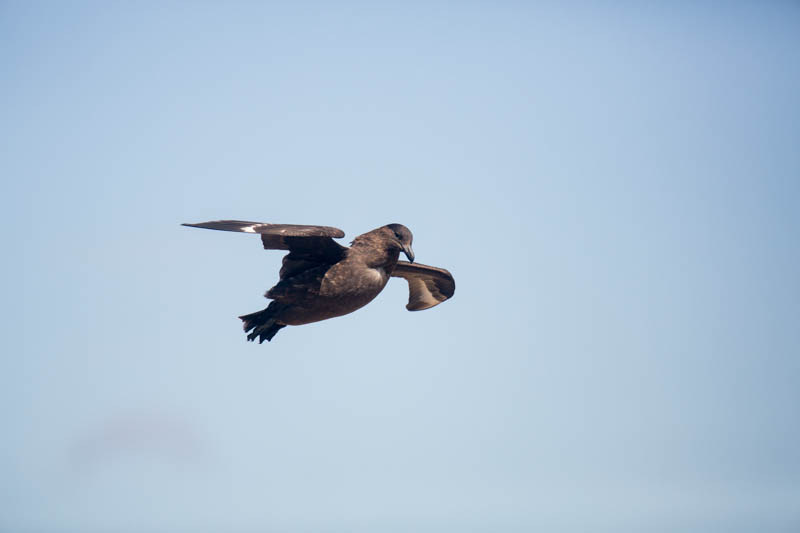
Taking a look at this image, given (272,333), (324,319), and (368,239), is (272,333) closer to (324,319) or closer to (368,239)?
(324,319)

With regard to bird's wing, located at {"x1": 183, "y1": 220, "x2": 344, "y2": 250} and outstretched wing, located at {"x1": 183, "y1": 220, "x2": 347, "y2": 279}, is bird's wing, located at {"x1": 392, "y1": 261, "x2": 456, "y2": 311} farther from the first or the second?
bird's wing, located at {"x1": 183, "y1": 220, "x2": 344, "y2": 250}

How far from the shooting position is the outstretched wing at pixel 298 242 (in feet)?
32.5

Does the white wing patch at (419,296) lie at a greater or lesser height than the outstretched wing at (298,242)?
greater

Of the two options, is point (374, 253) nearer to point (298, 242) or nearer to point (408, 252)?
point (408, 252)

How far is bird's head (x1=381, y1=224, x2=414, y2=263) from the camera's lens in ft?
36.4

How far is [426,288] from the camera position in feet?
45.4

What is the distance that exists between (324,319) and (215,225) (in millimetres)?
2290

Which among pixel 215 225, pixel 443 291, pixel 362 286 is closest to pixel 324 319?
pixel 362 286

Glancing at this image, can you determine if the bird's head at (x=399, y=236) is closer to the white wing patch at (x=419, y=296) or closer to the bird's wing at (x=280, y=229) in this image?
the bird's wing at (x=280, y=229)

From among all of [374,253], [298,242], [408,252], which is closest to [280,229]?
[298,242]

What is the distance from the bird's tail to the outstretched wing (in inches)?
24.0

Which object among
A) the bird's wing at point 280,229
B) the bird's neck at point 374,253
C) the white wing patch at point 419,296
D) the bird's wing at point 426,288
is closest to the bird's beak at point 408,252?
the bird's neck at point 374,253

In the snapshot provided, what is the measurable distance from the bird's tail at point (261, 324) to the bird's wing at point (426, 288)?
118 inches

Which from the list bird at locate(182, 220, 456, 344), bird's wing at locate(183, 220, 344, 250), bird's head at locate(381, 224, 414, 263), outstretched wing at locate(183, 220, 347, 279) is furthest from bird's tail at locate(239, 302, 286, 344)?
bird's head at locate(381, 224, 414, 263)
